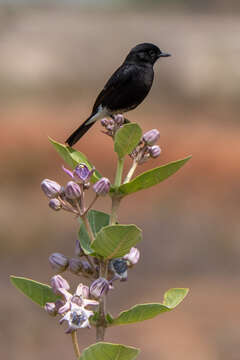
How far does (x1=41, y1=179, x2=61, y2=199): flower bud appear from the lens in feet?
3.97

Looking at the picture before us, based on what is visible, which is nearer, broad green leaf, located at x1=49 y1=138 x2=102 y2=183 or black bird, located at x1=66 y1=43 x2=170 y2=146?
broad green leaf, located at x1=49 y1=138 x2=102 y2=183

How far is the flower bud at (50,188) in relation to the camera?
1.21m

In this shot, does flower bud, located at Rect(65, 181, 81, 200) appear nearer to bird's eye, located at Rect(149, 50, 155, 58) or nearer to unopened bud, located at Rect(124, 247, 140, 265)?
unopened bud, located at Rect(124, 247, 140, 265)

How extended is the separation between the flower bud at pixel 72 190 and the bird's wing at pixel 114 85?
0.70 m

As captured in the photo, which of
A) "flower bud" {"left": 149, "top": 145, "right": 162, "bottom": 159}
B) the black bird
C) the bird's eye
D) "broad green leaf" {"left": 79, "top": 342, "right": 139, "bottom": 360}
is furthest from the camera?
the bird's eye

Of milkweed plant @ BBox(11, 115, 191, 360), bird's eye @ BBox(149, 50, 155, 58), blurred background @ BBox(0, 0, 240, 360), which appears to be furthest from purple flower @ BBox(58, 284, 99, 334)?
blurred background @ BBox(0, 0, 240, 360)

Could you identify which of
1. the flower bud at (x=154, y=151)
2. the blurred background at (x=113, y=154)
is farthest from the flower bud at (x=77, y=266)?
the blurred background at (x=113, y=154)

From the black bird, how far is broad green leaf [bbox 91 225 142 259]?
27.2 inches

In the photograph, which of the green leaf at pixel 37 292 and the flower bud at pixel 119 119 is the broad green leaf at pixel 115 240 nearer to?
the green leaf at pixel 37 292

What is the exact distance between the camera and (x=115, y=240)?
1.08 m

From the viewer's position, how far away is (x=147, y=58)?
6.32 ft

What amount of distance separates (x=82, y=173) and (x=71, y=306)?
0.22 meters

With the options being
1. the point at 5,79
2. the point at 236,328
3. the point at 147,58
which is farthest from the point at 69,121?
the point at 147,58

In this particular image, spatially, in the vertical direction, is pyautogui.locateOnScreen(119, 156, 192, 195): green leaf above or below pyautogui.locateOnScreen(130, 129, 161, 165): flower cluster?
below
